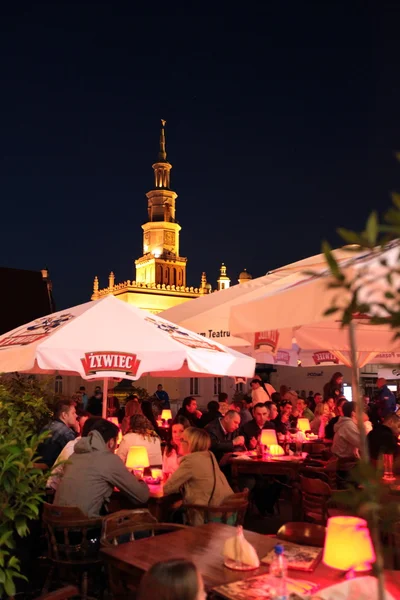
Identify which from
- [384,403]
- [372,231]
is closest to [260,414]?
[384,403]

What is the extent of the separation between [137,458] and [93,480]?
163 centimetres

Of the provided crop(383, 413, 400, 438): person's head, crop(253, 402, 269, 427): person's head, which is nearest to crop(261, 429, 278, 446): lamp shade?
crop(253, 402, 269, 427): person's head

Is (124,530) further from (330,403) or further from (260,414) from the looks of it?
(330,403)

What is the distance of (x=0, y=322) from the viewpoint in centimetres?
3941

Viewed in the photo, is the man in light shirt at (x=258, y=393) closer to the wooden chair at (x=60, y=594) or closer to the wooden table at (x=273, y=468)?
the wooden table at (x=273, y=468)

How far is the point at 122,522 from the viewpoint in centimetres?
464

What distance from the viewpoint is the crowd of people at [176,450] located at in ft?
17.5

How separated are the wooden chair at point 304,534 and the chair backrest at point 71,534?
5.00 ft

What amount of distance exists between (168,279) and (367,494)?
252ft

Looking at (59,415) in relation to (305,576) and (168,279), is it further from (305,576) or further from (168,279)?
(168,279)

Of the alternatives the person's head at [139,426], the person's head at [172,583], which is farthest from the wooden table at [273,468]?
Answer: the person's head at [172,583]

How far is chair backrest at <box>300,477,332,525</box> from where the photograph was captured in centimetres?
568

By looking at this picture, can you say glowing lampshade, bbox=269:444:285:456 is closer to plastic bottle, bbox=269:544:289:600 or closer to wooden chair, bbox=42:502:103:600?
wooden chair, bbox=42:502:103:600

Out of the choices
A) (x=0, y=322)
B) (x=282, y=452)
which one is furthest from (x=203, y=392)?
(x=282, y=452)
